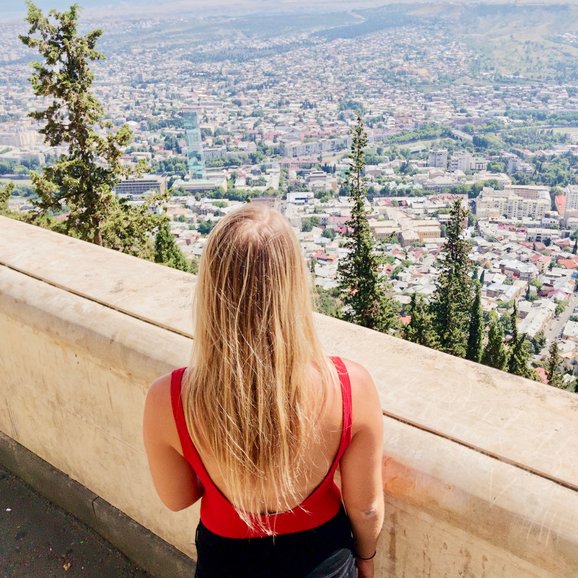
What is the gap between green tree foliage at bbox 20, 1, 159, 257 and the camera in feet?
52.2

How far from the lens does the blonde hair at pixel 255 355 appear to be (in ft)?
3.95

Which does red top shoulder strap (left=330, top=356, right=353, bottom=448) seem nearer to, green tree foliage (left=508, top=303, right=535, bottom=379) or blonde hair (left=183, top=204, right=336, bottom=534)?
blonde hair (left=183, top=204, right=336, bottom=534)

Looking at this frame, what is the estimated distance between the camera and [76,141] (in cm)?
1650

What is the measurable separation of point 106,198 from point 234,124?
6998cm

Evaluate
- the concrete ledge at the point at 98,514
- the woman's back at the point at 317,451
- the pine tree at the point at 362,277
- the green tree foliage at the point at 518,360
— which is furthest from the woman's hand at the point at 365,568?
the green tree foliage at the point at 518,360

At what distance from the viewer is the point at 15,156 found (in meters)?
56.8

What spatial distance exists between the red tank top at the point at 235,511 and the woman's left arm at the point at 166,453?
0.06ft

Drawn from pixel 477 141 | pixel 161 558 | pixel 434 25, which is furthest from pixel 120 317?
pixel 434 25

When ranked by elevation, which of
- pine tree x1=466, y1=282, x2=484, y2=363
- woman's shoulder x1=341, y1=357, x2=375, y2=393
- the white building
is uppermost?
woman's shoulder x1=341, y1=357, x2=375, y2=393

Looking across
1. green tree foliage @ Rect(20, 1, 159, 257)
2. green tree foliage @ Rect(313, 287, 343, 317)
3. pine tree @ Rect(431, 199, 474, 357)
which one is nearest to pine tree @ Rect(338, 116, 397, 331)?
green tree foliage @ Rect(313, 287, 343, 317)

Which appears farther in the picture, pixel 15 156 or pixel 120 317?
pixel 15 156

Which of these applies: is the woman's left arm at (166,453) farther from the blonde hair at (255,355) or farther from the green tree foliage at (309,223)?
the green tree foliage at (309,223)

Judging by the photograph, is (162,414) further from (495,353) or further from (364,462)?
(495,353)

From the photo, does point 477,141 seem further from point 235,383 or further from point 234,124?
point 235,383
